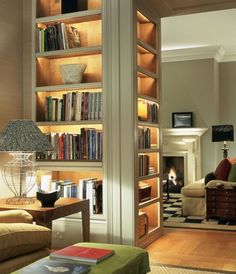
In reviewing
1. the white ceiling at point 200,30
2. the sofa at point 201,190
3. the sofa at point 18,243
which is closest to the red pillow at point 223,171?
the sofa at point 201,190

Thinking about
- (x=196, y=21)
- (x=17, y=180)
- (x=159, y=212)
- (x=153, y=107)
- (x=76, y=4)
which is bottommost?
(x=159, y=212)

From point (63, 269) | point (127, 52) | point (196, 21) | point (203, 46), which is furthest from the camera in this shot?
point (203, 46)

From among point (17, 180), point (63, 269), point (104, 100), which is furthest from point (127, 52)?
point (63, 269)

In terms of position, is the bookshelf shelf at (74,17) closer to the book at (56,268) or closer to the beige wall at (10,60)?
the beige wall at (10,60)

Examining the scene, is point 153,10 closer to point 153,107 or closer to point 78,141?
point 153,107

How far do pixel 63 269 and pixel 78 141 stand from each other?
2.18 m

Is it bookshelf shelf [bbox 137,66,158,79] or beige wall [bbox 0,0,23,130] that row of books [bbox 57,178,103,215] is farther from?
bookshelf shelf [bbox 137,66,158,79]

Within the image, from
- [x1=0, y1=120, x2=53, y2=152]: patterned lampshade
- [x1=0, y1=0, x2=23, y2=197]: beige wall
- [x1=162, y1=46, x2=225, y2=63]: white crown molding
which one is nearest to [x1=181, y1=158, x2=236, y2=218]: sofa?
[x1=0, y1=0, x2=23, y2=197]: beige wall

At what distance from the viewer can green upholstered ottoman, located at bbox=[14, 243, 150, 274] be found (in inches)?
87.8

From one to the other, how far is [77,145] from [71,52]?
902 mm

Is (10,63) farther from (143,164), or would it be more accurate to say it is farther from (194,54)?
(194,54)

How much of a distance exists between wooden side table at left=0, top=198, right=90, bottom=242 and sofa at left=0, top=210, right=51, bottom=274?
0.81 feet

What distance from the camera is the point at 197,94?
8.94m

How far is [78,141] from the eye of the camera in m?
4.25
